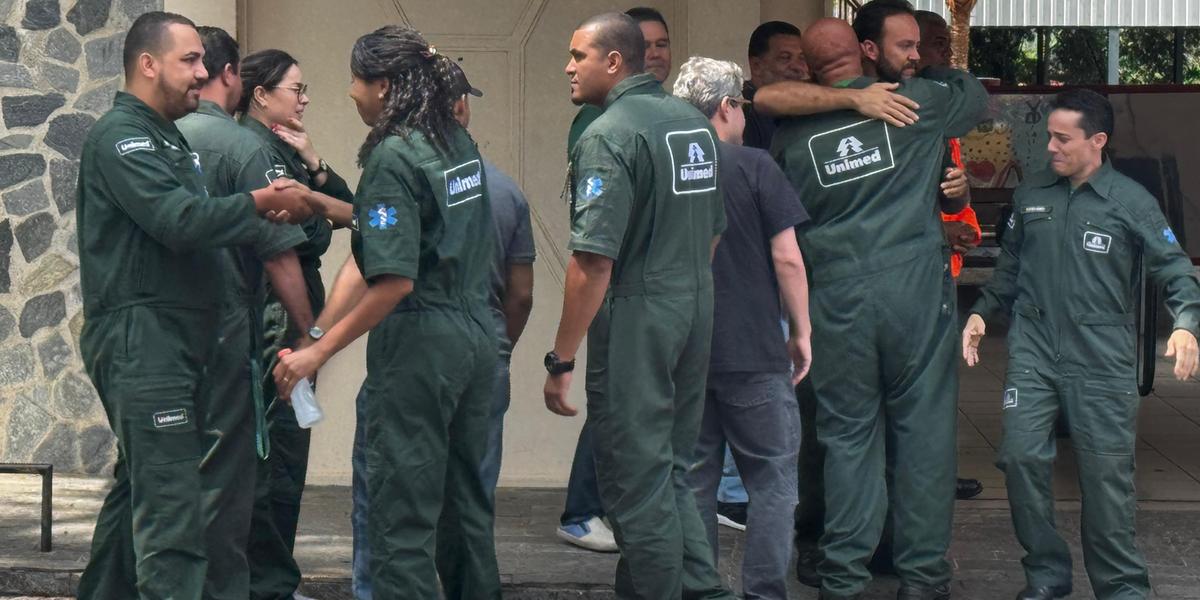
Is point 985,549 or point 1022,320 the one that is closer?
point 1022,320

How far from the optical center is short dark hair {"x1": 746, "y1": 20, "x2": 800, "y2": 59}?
22.8 feet

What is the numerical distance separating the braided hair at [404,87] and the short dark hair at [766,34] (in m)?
2.15

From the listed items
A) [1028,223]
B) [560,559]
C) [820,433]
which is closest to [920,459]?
[820,433]

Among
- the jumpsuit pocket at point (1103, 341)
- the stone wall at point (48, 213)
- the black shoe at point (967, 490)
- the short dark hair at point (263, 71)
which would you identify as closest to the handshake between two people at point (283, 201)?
the short dark hair at point (263, 71)

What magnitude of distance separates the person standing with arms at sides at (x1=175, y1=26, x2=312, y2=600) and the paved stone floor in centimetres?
98

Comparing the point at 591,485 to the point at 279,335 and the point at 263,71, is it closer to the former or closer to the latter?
the point at 279,335

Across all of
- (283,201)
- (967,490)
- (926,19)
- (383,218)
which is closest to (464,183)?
(383,218)

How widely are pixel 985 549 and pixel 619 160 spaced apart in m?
2.68

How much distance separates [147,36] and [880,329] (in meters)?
2.59

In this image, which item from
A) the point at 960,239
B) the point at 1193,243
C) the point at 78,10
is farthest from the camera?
the point at 1193,243

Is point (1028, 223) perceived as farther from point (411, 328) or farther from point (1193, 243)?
point (1193, 243)

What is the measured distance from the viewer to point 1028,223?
6.11 meters

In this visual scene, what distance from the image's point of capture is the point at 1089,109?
5973 mm

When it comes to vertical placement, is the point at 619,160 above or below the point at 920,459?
above
